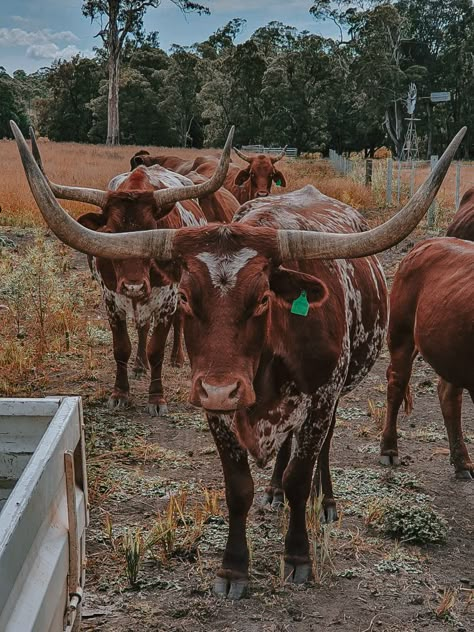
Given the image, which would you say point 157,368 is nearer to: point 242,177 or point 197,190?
point 197,190

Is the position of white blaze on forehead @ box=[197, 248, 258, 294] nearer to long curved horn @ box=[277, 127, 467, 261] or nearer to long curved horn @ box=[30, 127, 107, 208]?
long curved horn @ box=[277, 127, 467, 261]

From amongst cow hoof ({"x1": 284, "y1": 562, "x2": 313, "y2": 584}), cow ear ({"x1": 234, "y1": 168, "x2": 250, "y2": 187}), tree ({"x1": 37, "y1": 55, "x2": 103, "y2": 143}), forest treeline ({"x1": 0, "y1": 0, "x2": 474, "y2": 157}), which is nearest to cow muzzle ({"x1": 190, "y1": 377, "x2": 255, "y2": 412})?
cow hoof ({"x1": 284, "y1": 562, "x2": 313, "y2": 584})

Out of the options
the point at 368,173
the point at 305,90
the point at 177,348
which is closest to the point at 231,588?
the point at 177,348

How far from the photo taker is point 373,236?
10.9ft

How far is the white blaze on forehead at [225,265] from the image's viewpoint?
3.20 m

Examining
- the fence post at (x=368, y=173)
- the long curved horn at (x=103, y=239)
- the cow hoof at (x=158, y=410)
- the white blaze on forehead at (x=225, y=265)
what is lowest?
the cow hoof at (x=158, y=410)

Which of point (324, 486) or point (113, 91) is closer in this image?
point (324, 486)

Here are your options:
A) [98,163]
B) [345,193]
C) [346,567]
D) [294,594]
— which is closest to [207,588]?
[294,594]

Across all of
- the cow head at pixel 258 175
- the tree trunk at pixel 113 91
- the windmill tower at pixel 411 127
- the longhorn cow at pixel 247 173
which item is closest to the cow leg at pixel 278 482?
the longhorn cow at pixel 247 173

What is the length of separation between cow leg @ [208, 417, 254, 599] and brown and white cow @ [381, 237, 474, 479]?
1.76 metres

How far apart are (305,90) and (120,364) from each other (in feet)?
154

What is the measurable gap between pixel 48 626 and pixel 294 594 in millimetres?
1979

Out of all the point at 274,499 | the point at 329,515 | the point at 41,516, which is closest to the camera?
the point at 41,516

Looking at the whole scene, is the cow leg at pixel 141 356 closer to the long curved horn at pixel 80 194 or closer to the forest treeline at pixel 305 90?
the long curved horn at pixel 80 194
